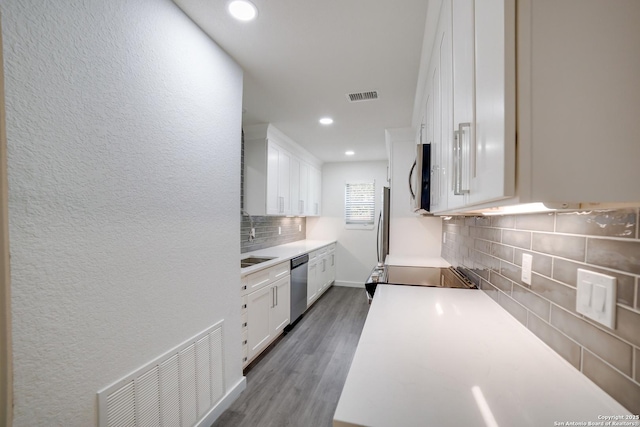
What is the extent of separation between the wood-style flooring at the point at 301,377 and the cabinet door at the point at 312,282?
30 centimetres

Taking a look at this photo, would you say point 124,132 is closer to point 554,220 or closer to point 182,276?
Result: point 182,276

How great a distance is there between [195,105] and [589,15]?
1596 millimetres

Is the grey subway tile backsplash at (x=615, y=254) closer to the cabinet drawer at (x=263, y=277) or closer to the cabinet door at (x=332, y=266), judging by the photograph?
the cabinet drawer at (x=263, y=277)

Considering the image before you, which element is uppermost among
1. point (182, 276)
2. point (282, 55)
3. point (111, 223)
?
point (282, 55)

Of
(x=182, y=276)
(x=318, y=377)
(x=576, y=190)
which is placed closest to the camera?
(x=576, y=190)

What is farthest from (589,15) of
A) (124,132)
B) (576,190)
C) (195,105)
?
(195,105)

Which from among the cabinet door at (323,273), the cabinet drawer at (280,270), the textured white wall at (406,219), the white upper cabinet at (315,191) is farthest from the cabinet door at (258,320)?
the white upper cabinet at (315,191)

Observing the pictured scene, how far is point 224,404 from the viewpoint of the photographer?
1771mm

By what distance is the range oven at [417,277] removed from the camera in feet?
5.84

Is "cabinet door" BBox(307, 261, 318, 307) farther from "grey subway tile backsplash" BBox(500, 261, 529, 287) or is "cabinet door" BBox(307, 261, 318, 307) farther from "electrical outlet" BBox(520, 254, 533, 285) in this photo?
"electrical outlet" BBox(520, 254, 533, 285)

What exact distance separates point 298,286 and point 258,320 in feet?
3.05

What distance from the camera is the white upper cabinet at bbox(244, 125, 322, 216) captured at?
314cm

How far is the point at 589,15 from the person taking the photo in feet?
1.62

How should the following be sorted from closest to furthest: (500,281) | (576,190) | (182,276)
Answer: (576,190)
(500,281)
(182,276)
